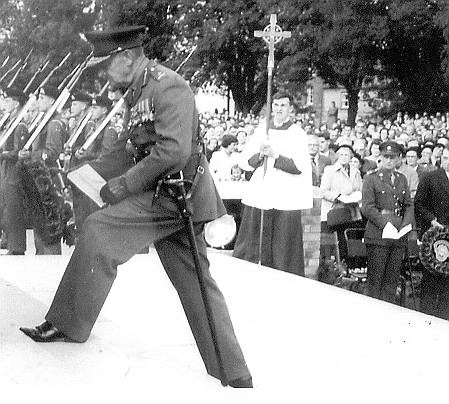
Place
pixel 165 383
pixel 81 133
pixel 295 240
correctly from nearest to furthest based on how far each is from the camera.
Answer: pixel 81 133 < pixel 165 383 < pixel 295 240

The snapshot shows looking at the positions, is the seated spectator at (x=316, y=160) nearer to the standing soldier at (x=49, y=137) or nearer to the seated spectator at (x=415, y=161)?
the seated spectator at (x=415, y=161)

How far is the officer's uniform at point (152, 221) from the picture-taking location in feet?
12.5

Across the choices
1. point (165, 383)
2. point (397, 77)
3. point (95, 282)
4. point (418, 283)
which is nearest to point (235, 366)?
point (165, 383)

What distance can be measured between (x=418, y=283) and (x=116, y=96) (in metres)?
3.39

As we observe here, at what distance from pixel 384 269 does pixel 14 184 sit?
305 centimetres

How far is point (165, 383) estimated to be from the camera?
4.15 metres

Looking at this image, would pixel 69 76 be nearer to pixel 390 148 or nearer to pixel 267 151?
pixel 267 151

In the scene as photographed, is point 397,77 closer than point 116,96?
No

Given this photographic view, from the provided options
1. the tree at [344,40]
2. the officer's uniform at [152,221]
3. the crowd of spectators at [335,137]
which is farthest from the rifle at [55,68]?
the tree at [344,40]

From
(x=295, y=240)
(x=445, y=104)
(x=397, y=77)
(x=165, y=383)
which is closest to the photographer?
(x=165, y=383)

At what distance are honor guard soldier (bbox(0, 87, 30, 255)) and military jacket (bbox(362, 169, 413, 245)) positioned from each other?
9.53 ft

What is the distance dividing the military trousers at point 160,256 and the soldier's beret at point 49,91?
39 cm

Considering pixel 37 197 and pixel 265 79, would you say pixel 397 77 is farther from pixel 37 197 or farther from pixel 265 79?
pixel 37 197

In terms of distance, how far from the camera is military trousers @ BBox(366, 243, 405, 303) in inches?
265
